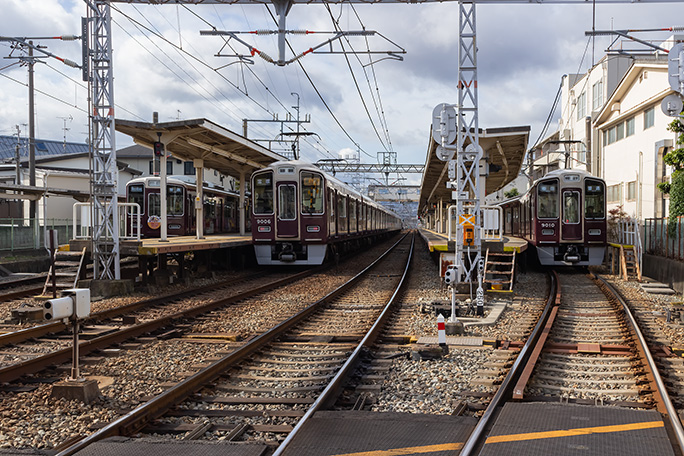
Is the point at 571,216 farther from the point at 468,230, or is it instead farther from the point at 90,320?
the point at 90,320

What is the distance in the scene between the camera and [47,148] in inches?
2199

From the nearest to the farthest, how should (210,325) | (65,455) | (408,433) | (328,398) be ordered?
(65,455)
(408,433)
(328,398)
(210,325)

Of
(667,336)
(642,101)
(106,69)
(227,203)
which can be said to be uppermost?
(642,101)

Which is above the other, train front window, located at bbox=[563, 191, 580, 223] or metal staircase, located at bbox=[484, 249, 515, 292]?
train front window, located at bbox=[563, 191, 580, 223]

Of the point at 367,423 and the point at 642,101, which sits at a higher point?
the point at 642,101

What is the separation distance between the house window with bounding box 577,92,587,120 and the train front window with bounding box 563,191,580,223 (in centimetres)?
1641

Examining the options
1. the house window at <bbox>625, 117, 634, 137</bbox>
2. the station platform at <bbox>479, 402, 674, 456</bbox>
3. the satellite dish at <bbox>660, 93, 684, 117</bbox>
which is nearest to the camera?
the station platform at <bbox>479, 402, 674, 456</bbox>

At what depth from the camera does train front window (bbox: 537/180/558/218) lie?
16.7 meters

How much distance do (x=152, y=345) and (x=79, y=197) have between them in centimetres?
1659

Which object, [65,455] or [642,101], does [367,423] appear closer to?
[65,455]

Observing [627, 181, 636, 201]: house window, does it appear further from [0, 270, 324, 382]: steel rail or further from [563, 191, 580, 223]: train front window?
[0, 270, 324, 382]: steel rail

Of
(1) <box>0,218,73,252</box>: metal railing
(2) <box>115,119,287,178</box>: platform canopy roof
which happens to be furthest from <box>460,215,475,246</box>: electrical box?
(1) <box>0,218,73,252</box>: metal railing

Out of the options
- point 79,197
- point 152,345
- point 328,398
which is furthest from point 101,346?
point 79,197

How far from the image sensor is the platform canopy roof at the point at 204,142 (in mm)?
13442
